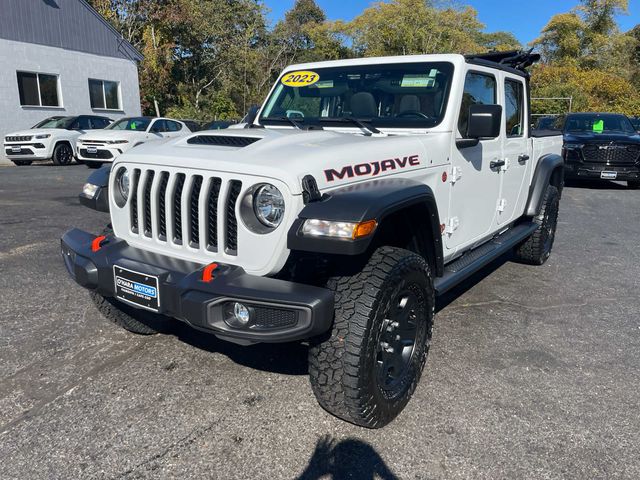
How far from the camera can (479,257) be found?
152 inches

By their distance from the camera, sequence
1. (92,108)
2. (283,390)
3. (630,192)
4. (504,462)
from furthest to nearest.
Answer: (92,108) < (630,192) < (283,390) < (504,462)

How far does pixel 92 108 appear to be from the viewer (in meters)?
20.4

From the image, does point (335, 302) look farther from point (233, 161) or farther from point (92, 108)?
point (92, 108)

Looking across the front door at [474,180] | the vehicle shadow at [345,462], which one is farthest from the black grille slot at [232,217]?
the front door at [474,180]

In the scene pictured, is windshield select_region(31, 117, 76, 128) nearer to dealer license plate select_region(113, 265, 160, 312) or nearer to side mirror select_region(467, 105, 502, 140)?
dealer license plate select_region(113, 265, 160, 312)

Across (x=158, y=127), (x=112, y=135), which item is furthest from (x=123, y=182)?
(x=158, y=127)

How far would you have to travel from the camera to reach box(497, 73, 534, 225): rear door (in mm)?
4320

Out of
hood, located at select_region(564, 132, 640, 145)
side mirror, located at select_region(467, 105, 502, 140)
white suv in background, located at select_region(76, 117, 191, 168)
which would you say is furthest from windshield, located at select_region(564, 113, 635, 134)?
side mirror, located at select_region(467, 105, 502, 140)

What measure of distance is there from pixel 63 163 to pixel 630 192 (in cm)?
1479

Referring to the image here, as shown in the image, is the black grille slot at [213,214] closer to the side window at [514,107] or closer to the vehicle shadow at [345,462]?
the vehicle shadow at [345,462]

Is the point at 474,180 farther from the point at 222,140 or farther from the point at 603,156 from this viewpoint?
the point at 603,156

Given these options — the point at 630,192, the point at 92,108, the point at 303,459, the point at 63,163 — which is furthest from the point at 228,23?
the point at 303,459

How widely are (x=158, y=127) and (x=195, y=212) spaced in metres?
13.5

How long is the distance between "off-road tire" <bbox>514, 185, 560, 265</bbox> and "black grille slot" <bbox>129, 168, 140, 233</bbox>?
3.93 meters
